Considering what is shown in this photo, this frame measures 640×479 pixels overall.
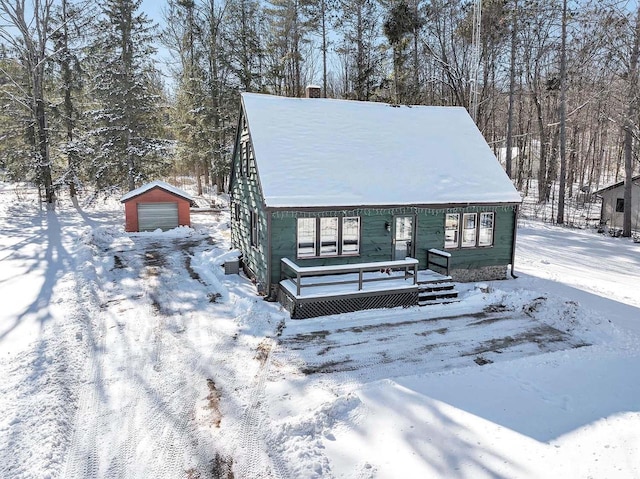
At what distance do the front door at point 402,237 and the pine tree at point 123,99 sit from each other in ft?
68.6

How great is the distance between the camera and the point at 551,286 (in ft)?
43.8

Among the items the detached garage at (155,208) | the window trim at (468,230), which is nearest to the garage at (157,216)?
the detached garage at (155,208)

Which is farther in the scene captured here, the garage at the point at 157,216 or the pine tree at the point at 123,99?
the pine tree at the point at 123,99

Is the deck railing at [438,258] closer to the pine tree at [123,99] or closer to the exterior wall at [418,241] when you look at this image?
the exterior wall at [418,241]

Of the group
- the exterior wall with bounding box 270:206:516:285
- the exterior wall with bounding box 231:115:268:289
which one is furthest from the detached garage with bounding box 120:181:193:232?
the exterior wall with bounding box 270:206:516:285

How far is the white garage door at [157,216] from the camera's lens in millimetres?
22547

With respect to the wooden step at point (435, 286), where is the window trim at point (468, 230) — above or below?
above

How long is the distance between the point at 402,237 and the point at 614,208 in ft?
64.4

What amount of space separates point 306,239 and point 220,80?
25.3 meters

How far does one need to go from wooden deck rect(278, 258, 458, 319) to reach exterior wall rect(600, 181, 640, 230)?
749 inches

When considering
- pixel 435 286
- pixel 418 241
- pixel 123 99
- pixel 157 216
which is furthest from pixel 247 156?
pixel 123 99

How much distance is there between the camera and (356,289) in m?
11.4

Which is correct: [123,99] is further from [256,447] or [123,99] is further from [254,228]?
[256,447]

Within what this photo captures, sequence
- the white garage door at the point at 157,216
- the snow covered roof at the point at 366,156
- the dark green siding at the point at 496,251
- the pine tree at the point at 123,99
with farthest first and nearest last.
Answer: the pine tree at the point at 123,99
the white garage door at the point at 157,216
the dark green siding at the point at 496,251
the snow covered roof at the point at 366,156
